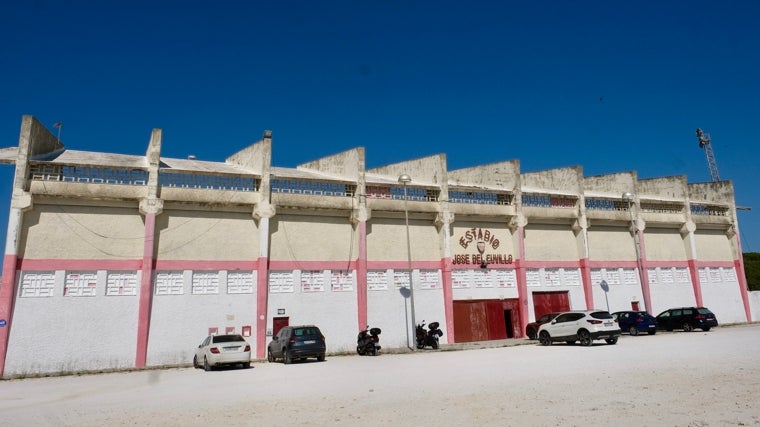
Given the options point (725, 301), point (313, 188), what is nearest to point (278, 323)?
point (313, 188)

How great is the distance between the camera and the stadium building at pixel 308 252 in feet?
70.4

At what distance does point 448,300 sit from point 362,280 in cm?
556

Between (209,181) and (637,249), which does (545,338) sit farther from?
(209,181)

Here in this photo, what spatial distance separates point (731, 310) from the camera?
37531 millimetres

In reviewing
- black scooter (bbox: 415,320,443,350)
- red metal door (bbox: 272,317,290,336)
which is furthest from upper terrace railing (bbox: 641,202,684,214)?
red metal door (bbox: 272,317,290,336)

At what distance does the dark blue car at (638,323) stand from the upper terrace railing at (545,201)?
821 cm

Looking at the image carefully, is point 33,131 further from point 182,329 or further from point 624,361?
point 624,361

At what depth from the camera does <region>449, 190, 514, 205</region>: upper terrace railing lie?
3055 cm

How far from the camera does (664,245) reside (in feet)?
120

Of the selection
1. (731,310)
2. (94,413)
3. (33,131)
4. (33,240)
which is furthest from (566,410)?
(731,310)

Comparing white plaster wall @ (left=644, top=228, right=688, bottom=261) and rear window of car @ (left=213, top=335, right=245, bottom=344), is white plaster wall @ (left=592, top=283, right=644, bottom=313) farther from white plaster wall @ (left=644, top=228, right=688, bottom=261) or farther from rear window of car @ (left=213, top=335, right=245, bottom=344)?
rear window of car @ (left=213, top=335, right=245, bottom=344)

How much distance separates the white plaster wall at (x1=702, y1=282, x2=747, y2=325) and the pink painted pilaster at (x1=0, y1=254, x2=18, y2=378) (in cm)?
4254

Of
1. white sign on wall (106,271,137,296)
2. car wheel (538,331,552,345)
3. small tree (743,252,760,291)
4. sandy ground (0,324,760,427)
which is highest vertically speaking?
small tree (743,252,760,291)

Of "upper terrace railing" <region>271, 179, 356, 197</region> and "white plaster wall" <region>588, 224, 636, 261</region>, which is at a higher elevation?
"upper terrace railing" <region>271, 179, 356, 197</region>
